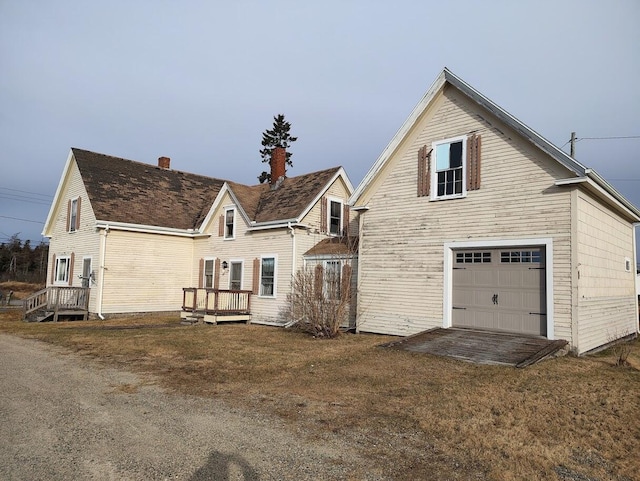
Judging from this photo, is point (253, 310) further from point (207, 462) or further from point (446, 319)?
point (207, 462)

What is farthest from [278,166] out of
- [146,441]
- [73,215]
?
[146,441]

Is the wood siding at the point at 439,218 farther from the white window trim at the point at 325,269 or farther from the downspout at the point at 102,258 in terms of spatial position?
the downspout at the point at 102,258

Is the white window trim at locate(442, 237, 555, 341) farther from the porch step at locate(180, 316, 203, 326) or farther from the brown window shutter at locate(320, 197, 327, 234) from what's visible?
the porch step at locate(180, 316, 203, 326)

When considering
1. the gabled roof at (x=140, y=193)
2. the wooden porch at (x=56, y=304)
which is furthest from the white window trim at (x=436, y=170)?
the wooden porch at (x=56, y=304)

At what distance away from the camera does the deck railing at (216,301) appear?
1923 centimetres

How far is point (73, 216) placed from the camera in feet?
78.9

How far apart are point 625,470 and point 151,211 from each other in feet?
71.8

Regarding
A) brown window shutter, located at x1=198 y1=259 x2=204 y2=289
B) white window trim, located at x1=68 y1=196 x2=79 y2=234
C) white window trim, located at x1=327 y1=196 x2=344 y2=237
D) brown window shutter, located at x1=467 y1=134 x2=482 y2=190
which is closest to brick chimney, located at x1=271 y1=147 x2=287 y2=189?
white window trim, located at x1=327 y1=196 x2=344 y2=237

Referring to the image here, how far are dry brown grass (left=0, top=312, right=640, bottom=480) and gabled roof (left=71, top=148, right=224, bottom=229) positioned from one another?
967 cm

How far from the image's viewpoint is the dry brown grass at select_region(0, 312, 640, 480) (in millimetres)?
5043

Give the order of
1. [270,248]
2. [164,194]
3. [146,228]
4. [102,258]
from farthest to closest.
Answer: [164,194], [146,228], [102,258], [270,248]

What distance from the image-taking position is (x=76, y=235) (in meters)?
23.3

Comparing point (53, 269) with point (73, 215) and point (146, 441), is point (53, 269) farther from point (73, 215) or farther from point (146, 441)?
point (146, 441)

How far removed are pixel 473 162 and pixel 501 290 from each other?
367cm
